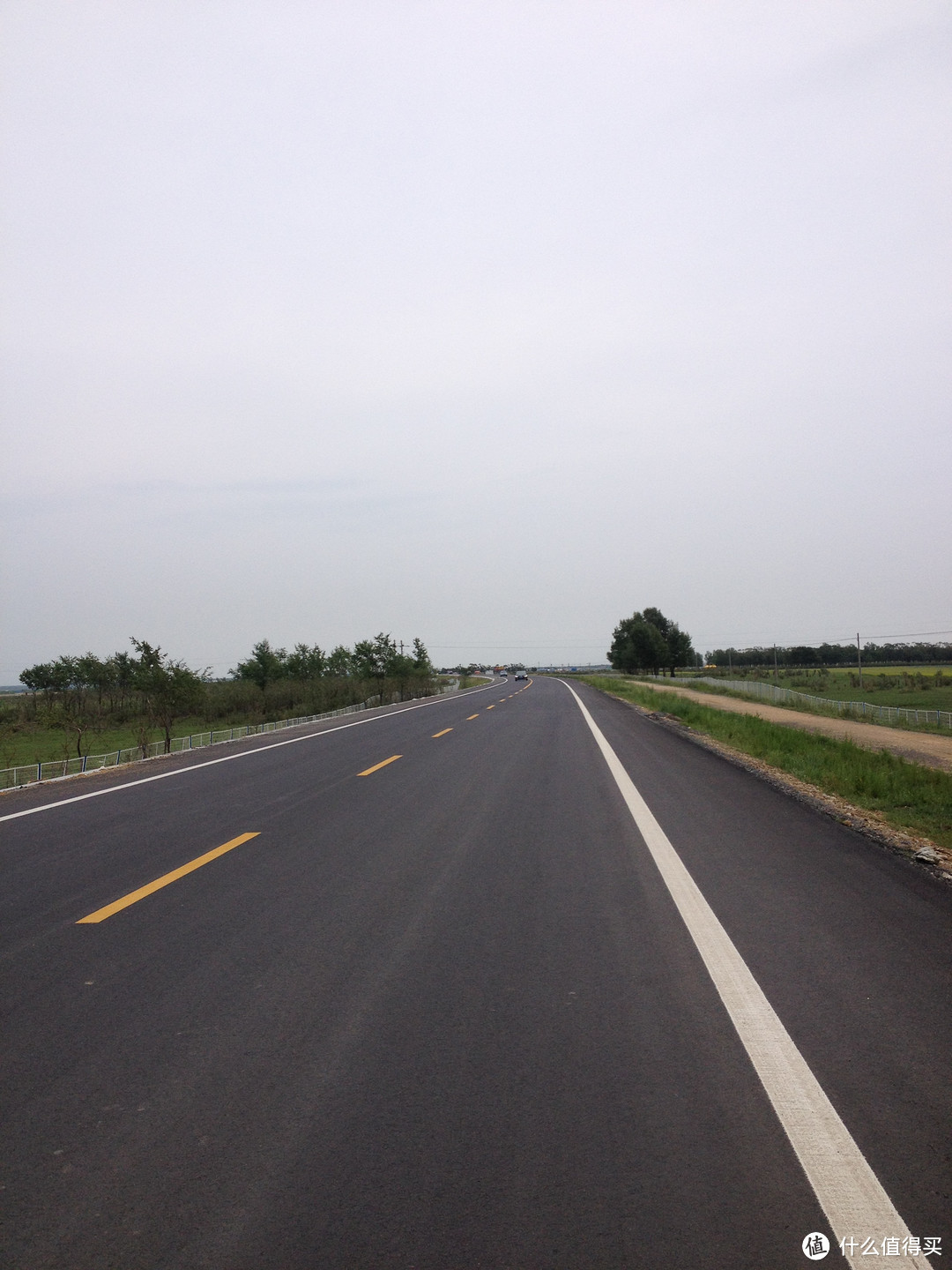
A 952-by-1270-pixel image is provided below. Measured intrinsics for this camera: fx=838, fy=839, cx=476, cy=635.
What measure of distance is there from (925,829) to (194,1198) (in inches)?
356

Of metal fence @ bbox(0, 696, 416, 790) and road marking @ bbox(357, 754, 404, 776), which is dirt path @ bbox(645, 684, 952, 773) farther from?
metal fence @ bbox(0, 696, 416, 790)

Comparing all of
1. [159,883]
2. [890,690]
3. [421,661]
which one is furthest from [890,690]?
[159,883]

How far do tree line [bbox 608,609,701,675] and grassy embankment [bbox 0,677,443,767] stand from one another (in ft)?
212

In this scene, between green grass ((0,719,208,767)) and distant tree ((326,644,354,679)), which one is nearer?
green grass ((0,719,208,767))

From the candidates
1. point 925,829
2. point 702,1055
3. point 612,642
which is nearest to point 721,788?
point 925,829

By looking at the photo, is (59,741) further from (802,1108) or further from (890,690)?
(890,690)

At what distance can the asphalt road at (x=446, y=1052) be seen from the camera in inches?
107

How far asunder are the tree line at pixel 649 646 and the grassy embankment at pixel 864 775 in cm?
11100

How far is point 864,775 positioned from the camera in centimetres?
1306

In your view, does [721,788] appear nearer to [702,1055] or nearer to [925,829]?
[925,829]

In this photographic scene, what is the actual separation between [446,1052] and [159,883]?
3.94m

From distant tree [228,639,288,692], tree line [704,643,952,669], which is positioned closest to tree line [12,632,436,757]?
distant tree [228,639,288,692]

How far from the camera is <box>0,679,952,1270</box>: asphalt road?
2.73 meters

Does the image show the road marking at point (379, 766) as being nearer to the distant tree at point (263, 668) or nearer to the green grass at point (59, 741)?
the green grass at point (59, 741)
